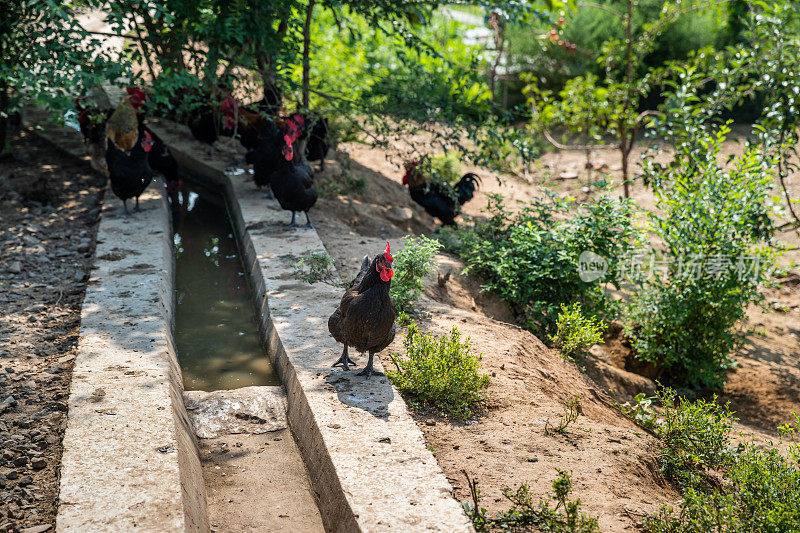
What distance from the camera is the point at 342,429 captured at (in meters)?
3.74

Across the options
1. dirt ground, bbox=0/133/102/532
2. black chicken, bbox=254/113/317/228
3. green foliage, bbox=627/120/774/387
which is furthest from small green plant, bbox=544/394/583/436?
black chicken, bbox=254/113/317/228

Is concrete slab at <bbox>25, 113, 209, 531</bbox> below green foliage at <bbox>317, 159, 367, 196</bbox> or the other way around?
below

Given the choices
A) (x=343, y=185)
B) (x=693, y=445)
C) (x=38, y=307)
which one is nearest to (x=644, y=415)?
(x=693, y=445)

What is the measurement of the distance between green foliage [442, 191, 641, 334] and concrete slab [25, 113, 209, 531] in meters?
3.19

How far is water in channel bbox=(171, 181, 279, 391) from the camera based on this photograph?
5047 millimetres

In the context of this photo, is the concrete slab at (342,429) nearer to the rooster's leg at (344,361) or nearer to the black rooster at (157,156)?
the rooster's leg at (344,361)

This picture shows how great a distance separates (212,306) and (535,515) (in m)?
3.89

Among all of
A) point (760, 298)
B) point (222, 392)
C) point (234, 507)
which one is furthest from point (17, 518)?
point (760, 298)

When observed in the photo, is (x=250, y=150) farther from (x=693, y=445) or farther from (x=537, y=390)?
(x=693, y=445)

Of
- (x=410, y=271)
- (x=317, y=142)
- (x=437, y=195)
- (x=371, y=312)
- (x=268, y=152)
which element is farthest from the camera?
(x=317, y=142)

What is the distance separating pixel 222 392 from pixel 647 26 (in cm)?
745

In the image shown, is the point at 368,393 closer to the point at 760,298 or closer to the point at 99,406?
the point at 99,406

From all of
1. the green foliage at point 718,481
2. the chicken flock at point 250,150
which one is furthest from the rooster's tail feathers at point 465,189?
the green foliage at point 718,481

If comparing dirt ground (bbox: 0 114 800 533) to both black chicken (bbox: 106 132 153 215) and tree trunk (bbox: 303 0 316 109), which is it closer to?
black chicken (bbox: 106 132 153 215)
